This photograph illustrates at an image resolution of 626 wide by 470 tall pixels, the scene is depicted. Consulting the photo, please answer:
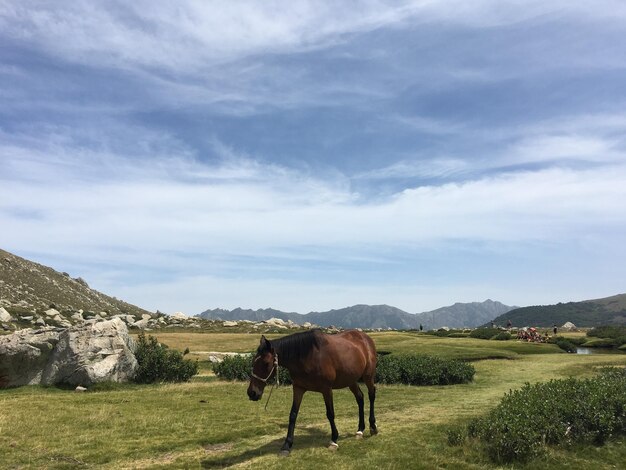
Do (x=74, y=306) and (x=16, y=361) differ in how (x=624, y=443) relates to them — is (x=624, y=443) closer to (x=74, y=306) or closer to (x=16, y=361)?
(x=16, y=361)

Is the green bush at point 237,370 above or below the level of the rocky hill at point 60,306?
below

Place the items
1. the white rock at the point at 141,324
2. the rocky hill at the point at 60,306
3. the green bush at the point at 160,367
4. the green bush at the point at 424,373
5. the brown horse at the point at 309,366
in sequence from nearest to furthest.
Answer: the brown horse at the point at 309,366 → the green bush at the point at 424,373 → the green bush at the point at 160,367 → the rocky hill at the point at 60,306 → the white rock at the point at 141,324

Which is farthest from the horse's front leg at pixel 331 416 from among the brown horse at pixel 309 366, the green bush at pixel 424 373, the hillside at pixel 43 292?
the hillside at pixel 43 292

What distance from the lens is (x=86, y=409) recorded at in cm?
1786

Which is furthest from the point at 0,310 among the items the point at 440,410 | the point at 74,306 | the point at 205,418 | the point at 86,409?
the point at 440,410

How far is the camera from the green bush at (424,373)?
26453 mm

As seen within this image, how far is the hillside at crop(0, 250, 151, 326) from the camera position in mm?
90312

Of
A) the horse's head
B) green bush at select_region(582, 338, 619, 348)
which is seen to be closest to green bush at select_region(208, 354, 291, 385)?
the horse's head

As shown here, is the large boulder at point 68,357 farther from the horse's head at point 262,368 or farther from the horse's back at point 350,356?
Answer: the horse's back at point 350,356

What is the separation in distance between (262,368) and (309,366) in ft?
4.33

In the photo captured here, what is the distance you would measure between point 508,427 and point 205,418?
10.5 meters

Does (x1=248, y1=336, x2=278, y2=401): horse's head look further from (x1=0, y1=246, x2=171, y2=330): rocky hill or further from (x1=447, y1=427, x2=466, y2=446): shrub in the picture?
(x1=0, y1=246, x2=171, y2=330): rocky hill

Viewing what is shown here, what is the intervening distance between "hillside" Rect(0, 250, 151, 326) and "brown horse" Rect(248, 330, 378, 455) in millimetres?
76565

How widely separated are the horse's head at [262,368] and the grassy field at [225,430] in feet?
5.76
